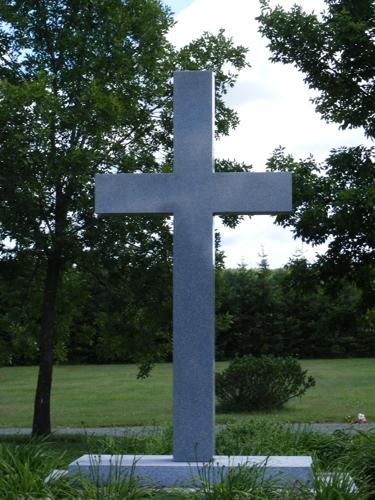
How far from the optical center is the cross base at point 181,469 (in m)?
5.98

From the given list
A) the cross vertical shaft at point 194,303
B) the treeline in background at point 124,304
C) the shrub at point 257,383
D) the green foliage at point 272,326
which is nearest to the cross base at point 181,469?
the cross vertical shaft at point 194,303

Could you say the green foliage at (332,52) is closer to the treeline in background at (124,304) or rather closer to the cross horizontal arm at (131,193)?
the treeline in background at (124,304)

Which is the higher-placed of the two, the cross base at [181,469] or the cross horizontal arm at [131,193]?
the cross horizontal arm at [131,193]

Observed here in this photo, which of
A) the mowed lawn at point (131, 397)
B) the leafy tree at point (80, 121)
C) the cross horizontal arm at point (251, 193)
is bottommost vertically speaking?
the mowed lawn at point (131, 397)

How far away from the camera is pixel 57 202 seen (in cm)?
1352

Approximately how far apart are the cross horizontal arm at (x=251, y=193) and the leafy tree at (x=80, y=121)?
6026 mm

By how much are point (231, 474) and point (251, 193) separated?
228 cm

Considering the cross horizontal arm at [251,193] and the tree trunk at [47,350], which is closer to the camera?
the cross horizontal arm at [251,193]

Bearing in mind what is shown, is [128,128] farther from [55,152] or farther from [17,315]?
[17,315]

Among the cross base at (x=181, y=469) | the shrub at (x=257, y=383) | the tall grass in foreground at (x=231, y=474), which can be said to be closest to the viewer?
the tall grass in foreground at (x=231, y=474)

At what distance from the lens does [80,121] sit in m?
13.0

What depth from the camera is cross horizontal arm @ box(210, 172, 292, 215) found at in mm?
6828

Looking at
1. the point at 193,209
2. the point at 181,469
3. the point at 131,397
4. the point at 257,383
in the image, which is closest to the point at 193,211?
the point at 193,209

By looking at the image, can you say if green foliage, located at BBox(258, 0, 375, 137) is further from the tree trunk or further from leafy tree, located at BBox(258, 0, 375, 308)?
the tree trunk
